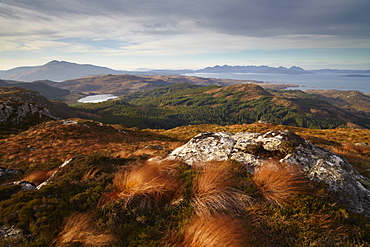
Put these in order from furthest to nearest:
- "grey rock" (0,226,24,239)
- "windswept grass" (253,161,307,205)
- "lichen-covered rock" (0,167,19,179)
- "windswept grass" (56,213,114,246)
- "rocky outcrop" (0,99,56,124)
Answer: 1. "rocky outcrop" (0,99,56,124)
2. "lichen-covered rock" (0,167,19,179)
3. "windswept grass" (253,161,307,205)
4. "grey rock" (0,226,24,239)
5. "windswept grass" (56,213,114,246)

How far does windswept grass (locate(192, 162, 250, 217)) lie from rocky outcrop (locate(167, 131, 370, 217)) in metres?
1.50

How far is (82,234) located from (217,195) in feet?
11.5

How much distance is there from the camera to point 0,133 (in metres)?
25.3

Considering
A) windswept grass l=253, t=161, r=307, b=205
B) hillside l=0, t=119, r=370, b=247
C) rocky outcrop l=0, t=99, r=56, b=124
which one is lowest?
rocky outcrop l=0, t=99, r=56, b=124

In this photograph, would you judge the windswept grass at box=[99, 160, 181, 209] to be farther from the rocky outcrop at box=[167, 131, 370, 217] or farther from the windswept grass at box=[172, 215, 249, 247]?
the rocky outcrop at box=[167, 131, 370, 217]

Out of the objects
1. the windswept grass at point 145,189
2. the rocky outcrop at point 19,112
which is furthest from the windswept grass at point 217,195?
the rocky outcrop at point 19,112

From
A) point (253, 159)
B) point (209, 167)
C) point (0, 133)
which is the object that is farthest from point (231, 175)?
point (0, 133)

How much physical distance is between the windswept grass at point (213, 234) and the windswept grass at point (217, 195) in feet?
1.40

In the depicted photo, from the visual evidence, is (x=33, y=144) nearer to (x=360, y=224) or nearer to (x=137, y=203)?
(x=137, y=203)

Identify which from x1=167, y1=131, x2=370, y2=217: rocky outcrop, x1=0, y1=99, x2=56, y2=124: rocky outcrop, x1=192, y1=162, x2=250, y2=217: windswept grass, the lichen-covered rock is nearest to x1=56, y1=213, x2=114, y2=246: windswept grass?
x1=192, y1=162, x2=250, y2=217: windswept grass

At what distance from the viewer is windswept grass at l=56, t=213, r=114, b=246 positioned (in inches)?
137

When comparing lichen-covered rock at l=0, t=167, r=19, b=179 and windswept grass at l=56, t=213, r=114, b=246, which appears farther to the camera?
lichen-covered rock at l=0, t=167, r=19, b=179

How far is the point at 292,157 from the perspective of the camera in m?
6.95

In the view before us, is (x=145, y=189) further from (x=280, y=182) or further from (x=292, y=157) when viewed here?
(x=292, y=157)
